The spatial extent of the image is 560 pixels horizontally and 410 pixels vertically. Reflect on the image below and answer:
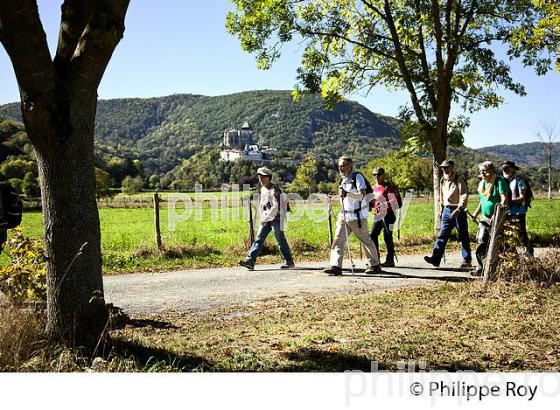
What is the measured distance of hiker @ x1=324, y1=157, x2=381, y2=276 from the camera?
927 centimetres

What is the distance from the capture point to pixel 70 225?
4.50 metres

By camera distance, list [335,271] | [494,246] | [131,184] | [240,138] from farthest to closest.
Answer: [240,138]
[131,184]
[335,271]
[494,246]

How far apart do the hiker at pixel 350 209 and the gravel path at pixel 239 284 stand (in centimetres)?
57

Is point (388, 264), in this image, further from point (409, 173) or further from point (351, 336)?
point (409, 173)

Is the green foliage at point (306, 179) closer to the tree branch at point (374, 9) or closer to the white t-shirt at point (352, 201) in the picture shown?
the tree branch at point (374, 9)

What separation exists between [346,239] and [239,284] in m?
2.26

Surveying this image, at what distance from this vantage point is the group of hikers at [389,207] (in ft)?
29.5

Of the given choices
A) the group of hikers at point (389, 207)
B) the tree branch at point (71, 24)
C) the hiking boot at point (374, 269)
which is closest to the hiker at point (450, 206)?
the group of hikers at point (389, 207)

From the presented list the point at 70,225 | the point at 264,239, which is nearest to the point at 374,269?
the point at 264,239

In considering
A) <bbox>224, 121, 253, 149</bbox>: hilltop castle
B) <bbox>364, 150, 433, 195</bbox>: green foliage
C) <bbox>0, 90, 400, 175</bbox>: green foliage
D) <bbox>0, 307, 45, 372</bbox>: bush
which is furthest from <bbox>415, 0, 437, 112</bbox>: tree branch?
<bbox>364, 150, 433, 195</bbox>: green foliage

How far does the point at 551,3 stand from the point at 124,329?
11200 mm

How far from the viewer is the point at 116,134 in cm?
6506

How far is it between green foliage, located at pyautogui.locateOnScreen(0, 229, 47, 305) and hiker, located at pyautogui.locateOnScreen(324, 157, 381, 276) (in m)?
5.48

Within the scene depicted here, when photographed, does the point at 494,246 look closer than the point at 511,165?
Yes
